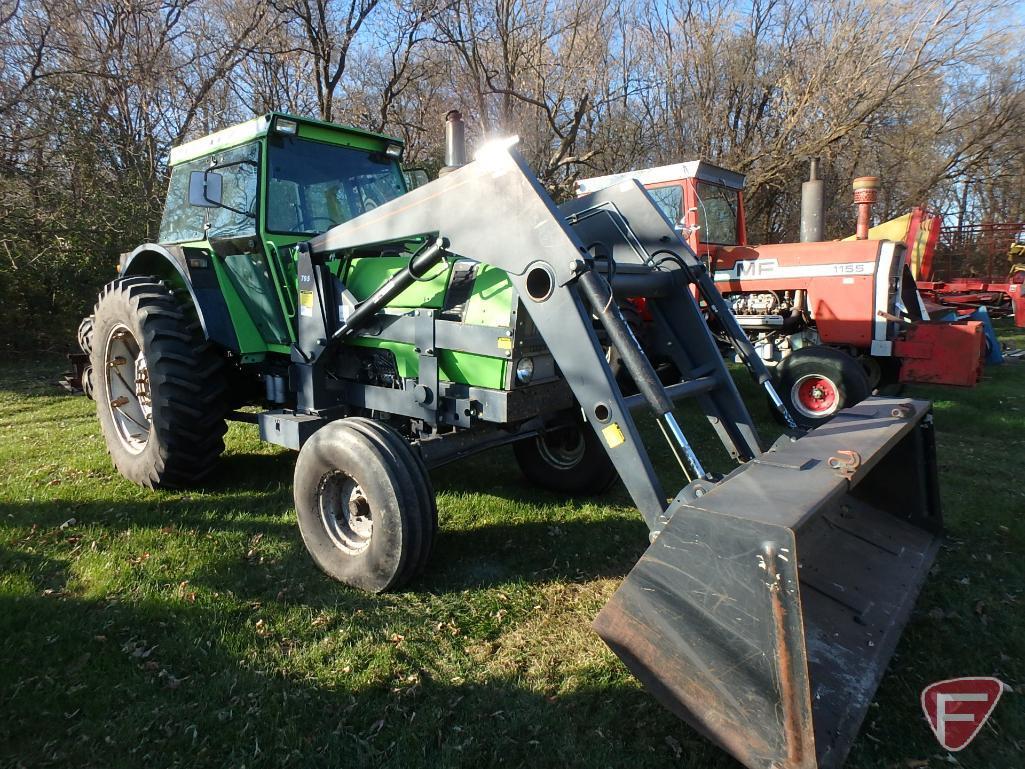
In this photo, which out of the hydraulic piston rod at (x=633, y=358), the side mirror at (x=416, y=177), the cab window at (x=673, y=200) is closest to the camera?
the hydraulic piston rod at (x=633, y=358)

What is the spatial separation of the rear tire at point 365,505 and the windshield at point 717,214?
19.3ft

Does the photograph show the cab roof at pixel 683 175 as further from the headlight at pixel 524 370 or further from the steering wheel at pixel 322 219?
the headlight at pixel 524 370

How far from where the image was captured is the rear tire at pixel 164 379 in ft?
13.5

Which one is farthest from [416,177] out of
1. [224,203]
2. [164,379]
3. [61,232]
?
[61,232]

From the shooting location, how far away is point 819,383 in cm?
646

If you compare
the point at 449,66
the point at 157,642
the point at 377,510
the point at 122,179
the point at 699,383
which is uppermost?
the point at 449,66

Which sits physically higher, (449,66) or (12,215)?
(449,66)

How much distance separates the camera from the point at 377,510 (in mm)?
3037

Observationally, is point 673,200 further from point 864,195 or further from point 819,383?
point 819,383

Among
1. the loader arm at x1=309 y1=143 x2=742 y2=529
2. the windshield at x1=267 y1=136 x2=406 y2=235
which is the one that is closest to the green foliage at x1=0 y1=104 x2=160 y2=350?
the windshield at x1=267 y1=136 x2=406 y2=235

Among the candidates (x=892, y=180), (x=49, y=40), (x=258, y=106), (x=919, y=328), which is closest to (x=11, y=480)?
(x=919, y=328)

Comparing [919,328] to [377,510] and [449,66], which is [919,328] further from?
[449,66]

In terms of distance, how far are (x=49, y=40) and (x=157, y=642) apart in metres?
12.4

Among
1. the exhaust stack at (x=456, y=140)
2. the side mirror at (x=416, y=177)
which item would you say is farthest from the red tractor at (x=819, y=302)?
the exhaust stack at (x=456, y=140)
